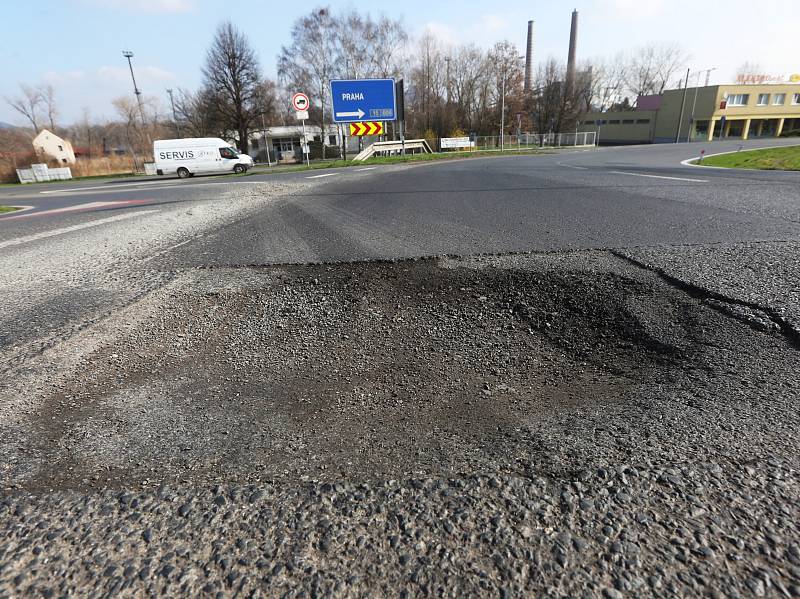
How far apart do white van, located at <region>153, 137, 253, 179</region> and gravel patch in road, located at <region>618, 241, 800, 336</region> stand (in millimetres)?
29804

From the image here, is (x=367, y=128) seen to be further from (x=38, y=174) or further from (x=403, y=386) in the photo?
(x=403, y=386)

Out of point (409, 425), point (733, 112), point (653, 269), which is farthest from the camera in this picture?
point (733, 112)

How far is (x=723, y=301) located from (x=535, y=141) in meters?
62.3

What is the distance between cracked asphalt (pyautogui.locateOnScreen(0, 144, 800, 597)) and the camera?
140cm

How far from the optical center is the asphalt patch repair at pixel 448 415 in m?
1.56

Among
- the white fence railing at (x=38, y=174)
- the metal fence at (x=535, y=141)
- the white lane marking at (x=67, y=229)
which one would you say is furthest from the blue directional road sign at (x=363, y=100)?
the white fence railing at (x=38, y=174)

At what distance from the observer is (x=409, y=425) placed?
7.11ft

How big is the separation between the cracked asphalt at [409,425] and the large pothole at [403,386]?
2 centimetres

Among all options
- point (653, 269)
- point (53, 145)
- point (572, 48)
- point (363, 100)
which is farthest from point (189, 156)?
point (572, 48)

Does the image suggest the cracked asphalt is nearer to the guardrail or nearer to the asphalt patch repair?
the asphalt patch repair

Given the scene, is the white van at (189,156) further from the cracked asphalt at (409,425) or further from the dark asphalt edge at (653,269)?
the dark asphalt edge at (653,269)

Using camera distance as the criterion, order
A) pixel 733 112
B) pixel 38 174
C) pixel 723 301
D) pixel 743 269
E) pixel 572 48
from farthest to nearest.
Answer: pixel 572 48 < pixel 733 112 < pixel 38 174 < pixel 743 269 < pixel 723 301

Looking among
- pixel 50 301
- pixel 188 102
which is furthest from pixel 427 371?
pixel 188 102

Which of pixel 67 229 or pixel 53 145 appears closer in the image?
pixel 67 229
